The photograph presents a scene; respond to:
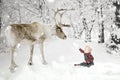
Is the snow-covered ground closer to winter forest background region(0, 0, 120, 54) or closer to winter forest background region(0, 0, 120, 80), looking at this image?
winter forest background region(0, 0, 120, 80)

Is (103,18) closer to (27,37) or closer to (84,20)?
(84,20)

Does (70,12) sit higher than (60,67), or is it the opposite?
(70,12)

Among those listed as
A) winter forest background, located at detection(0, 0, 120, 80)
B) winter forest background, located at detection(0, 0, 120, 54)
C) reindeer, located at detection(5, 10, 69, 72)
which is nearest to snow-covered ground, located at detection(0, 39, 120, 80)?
reindeer, located at detection(5, 10, 69, 72)

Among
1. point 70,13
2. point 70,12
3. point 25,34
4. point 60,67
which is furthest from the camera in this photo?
point 70,13

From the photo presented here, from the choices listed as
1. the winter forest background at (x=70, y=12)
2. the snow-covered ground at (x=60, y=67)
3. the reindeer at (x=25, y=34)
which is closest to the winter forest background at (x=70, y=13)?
the winter forest background at (x=70, y=12)

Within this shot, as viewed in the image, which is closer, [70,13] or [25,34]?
[25,34]

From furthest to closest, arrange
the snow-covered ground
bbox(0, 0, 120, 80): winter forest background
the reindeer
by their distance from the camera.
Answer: bbox(0, 0, 120, 80): winter forest background < the reindeer < the snow-covered ground

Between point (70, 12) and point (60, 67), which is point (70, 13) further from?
point (60, 67)

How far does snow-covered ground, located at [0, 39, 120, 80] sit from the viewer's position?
8270mm

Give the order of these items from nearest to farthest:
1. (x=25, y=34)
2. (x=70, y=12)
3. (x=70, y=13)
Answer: (x=25, y=34)
(x=70, y=12)
(x=70, y=13)

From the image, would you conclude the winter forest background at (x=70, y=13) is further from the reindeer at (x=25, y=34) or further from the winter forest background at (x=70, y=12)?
the reindeer at (x=25, y=34)

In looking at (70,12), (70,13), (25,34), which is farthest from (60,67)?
(70,13)

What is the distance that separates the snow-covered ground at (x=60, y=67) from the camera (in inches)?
326

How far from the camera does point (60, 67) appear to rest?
9.08 metres
